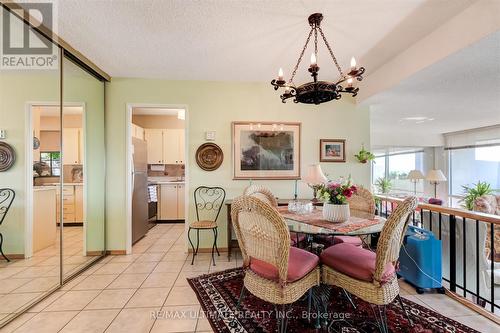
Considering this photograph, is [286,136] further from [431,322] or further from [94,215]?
A: [94,215]

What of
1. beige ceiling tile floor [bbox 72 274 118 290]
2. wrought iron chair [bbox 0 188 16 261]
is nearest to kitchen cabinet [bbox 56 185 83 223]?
wrought iron chair [bbox 0 188 16 261]

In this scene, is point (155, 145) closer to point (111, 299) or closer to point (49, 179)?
point (49, 179)

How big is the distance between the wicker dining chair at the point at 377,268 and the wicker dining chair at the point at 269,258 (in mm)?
169

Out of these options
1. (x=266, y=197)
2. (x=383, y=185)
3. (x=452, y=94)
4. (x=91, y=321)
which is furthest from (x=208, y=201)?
(x=383, y=185)

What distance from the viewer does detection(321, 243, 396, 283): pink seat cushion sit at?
1.54 metres

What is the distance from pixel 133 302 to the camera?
2082mm

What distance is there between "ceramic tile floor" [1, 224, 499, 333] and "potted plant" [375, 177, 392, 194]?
507cm

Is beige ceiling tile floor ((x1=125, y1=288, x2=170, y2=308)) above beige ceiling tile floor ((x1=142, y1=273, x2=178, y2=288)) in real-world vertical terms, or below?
above

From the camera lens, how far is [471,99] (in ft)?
11.0

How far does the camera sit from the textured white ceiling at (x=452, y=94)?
81.0 inches

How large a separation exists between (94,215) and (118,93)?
181 centimetres

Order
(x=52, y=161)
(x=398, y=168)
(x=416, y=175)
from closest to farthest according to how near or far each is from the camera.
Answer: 1. (x=52, y=161)
2. (x=416, y=175)
3. (x=398, y=168)

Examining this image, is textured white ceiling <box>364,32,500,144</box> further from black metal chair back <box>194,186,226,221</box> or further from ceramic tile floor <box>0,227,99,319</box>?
ceramic tile floor <box>0,227,99,319</box>

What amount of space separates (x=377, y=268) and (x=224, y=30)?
92.7 inches
